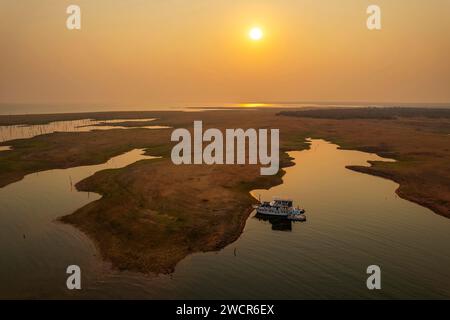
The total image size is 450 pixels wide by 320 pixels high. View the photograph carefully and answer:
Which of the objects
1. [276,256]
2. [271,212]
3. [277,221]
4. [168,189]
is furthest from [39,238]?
[277,221]

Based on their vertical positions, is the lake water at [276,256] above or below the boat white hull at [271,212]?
below

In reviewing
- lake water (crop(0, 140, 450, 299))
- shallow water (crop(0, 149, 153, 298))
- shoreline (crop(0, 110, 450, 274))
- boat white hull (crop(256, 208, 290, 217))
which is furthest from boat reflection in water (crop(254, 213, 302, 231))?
shallow water (crop(0, 149, 153, 298))

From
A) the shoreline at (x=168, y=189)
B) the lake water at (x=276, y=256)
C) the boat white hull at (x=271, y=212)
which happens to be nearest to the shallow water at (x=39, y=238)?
the lake water at (x=276, y=256)

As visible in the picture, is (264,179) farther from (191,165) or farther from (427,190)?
(427,190)

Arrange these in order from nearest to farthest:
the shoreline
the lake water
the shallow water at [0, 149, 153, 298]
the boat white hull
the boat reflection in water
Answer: the lake water, the shallow water at [0, 149, 153, 298], the shoreline, the boat reflection in water, the boat white hull

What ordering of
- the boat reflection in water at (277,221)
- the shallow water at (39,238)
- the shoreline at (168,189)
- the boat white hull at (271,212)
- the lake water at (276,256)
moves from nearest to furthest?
the lake water at (276,256), the shallow water at (39,238), the shoreline at (168,189), the boat reflection in water at (277,221), the boat white hull at (271,212)

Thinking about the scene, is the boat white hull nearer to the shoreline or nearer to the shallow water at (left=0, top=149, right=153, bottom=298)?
the shoreline

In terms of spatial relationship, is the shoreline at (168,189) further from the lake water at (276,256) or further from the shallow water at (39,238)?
the shallow water at (39,238)

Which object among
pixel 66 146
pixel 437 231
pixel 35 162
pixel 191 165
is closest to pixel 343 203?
pixel 437 231
